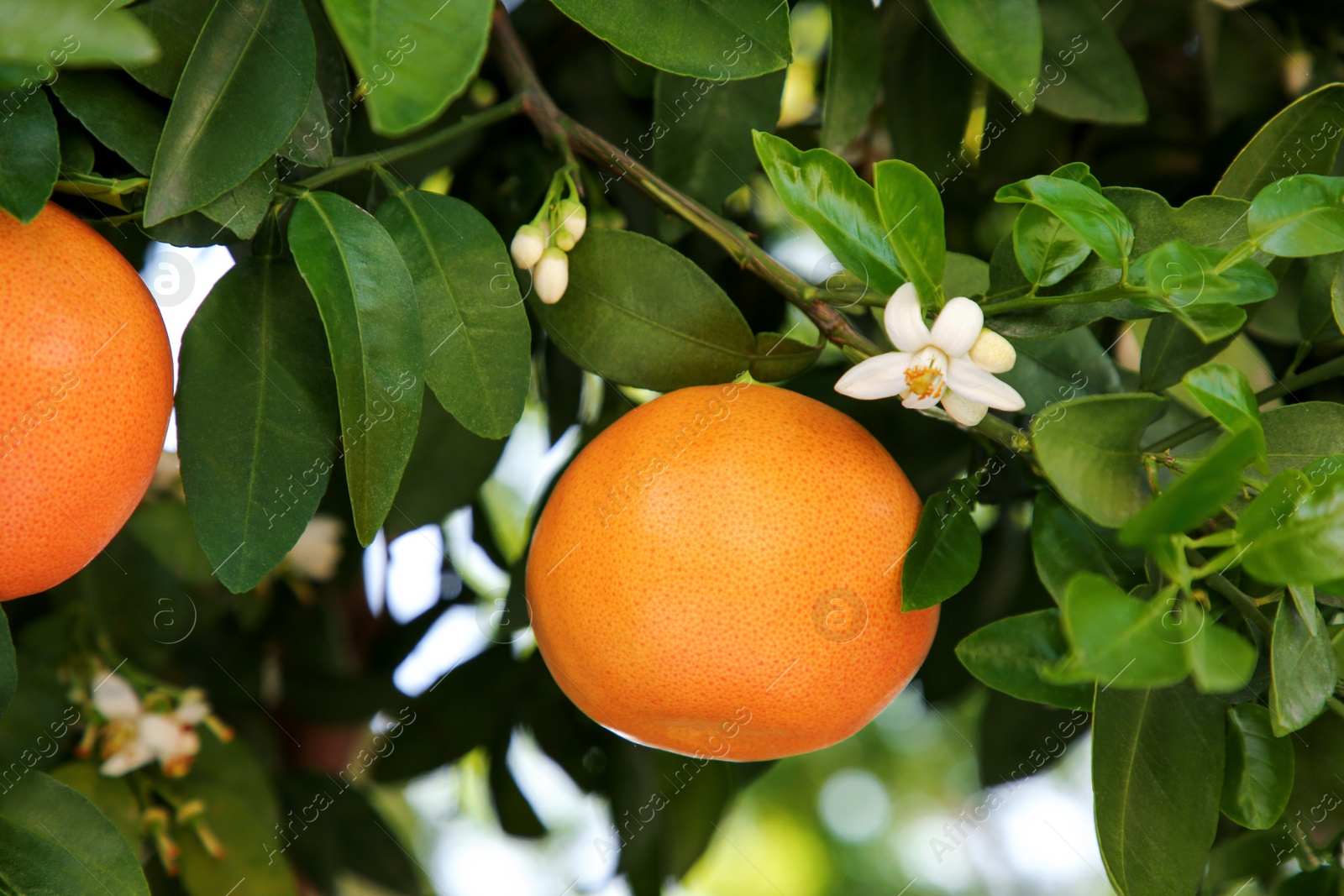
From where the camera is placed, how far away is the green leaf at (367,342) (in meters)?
0.48

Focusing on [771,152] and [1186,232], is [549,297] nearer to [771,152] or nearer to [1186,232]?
[771,152]

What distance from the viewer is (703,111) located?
0.73m

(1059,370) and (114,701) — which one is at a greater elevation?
(1059,370)

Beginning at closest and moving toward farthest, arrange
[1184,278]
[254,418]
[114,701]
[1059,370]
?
[1184,278] → [254,418] → [1059,370] → [114,701]

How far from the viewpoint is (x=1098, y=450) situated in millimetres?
450

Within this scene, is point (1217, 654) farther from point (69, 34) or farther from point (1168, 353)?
point (69, 34)

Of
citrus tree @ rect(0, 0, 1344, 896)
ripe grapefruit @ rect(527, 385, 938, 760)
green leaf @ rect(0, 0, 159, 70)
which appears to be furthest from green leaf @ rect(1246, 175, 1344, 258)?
green leaf @ rect(0, 0, 159, 70)

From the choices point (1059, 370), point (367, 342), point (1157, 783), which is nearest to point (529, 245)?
point (367, 342)

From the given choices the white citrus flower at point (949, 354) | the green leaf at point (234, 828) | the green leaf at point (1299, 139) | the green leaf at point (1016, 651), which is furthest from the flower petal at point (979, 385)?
the green leaf at point (234, 828)

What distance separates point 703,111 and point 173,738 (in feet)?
2.29

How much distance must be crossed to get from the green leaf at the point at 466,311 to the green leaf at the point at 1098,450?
265 mm

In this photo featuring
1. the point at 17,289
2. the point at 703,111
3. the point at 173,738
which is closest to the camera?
the point at 17,289

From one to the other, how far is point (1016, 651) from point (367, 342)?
13.8 inches

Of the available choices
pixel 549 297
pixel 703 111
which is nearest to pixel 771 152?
pixel 549 297
